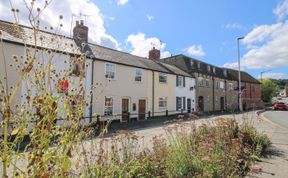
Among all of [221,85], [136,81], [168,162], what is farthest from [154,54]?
[168,162]

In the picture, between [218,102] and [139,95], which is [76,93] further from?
[218,102]

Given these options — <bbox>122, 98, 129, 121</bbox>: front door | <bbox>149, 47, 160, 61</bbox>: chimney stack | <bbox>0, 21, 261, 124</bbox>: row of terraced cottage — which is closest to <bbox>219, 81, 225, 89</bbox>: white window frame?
<bbox>0, 21, 261, 124</bbox>: row of terraced cottage

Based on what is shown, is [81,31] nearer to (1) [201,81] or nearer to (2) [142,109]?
(2) [142,109]

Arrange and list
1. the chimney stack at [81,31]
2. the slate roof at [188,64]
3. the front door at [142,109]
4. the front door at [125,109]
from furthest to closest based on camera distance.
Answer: the slate roof at [188,64] < the front door at [142,109] < the front door at [125,109] < the chimney stack at [81,31]

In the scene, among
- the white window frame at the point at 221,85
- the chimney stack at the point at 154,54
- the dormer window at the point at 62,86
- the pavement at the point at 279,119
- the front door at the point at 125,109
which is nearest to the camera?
the dormer window at the point at 62,86

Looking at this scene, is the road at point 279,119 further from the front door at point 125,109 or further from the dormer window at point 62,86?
the dormer window at point 62,86

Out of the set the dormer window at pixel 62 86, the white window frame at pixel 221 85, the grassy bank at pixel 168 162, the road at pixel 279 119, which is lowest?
the road at pixel 279 119

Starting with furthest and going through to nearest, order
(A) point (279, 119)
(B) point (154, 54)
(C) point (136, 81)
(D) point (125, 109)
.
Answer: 1. (B) point (154, 54)
2. (A) point (279, 119)
3. (C) point (136, 81)
4. (D) point (125, 109)

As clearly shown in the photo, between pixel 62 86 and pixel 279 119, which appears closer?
pixel 62 86

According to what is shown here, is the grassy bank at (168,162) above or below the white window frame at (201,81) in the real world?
below

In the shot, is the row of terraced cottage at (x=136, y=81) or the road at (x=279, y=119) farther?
the road at (x=279, y=119)

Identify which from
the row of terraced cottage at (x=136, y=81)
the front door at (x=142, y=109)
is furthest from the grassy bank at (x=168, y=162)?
the front door at (x=142, y=109)

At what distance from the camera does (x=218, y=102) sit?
3662cm

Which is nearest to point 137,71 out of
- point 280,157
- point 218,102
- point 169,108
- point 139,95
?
point 139,95
